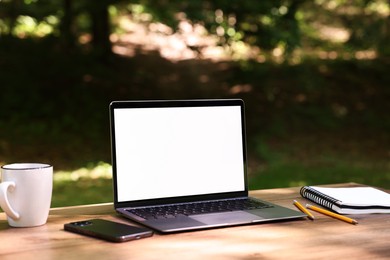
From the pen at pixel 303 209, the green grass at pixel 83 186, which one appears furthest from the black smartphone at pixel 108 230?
the green grass at pixel 83 186

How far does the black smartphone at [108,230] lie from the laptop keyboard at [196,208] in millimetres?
121

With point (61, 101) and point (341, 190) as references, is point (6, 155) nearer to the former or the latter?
point (61, 101)

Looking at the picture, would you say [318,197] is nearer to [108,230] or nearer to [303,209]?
[303,209]

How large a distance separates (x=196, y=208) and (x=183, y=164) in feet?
0.49

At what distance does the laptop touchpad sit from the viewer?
1.73 m

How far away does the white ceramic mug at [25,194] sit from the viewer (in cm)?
166

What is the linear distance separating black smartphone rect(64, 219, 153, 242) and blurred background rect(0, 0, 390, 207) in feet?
14.0

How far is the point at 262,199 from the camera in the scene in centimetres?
208

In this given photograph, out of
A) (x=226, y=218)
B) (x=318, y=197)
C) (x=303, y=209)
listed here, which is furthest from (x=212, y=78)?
(x=226, y=218)

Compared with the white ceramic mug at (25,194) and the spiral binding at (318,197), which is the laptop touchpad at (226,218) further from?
the white ceramic mug at (25,194)

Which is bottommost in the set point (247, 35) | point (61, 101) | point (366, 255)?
point (366, 255)

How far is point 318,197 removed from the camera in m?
2.01

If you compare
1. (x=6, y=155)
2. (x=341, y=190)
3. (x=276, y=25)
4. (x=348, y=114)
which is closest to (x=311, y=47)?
(x=348, y=114)

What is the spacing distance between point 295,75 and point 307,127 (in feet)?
4.06
